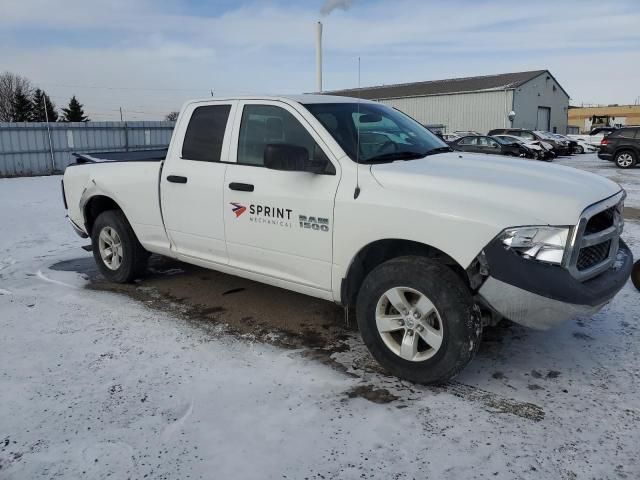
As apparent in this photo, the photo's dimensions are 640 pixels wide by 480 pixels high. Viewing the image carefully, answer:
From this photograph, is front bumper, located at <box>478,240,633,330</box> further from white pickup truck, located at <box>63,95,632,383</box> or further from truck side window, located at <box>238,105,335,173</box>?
truck side window, located at <box>238,105,335,173</box>

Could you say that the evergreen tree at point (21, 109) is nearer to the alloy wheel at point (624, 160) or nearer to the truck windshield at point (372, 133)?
the alloy wheel at point (624, 160)

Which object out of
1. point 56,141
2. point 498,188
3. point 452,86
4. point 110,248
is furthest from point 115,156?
point 452,86

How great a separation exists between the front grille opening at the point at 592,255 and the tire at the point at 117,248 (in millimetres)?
4090

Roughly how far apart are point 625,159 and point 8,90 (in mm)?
62731

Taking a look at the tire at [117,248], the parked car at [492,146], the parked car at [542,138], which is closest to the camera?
the tire at [117,248]

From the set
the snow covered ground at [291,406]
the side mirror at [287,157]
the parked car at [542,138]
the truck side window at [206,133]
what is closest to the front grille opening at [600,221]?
the snow covered ground at [291,406]

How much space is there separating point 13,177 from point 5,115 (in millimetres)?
46206

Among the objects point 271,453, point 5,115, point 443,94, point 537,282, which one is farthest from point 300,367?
point 5,115

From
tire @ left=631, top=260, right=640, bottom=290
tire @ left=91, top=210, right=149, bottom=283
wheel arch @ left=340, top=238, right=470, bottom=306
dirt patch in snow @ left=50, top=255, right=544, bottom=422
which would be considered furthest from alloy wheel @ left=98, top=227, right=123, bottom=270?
tire @ left=631, top=260, right=640, bottom=290

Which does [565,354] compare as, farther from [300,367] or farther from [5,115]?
[5,115]

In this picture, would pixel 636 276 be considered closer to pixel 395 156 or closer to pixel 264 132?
pixel 395 156

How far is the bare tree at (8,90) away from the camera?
2270 inches

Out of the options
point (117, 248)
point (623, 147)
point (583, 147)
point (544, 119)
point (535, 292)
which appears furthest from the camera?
point (544, 119)

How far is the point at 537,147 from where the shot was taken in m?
25.1
